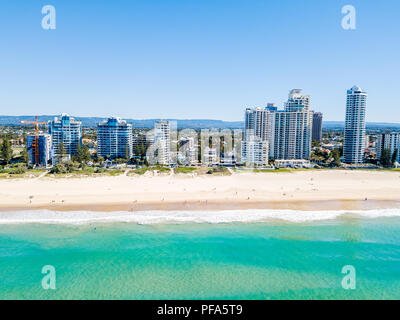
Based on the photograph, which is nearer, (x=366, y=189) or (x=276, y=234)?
(x=276, y=234)

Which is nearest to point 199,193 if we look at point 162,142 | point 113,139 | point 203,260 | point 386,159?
point 203,260

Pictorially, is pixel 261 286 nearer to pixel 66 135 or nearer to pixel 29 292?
pixel 29 292

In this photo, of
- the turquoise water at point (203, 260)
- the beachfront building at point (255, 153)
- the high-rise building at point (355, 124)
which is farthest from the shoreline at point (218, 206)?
the high-rise building at point (355, 124)

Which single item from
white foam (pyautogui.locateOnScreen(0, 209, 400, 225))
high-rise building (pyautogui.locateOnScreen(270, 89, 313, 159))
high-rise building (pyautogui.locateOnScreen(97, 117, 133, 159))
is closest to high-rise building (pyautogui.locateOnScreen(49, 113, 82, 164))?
high-rise building (pyautogui.locateOnScreen(97, 117, 133, 159))

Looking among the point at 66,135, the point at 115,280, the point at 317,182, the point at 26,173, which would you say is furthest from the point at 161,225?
the point at 66,135

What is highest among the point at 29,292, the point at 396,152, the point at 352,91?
the point at 352,91

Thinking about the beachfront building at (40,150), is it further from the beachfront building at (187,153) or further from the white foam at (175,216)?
the white foam at (175,216)

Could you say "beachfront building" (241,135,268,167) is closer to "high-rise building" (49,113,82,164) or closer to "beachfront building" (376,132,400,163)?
"beachfront building" (376,132,400,163)

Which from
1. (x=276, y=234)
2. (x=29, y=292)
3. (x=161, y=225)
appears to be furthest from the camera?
(x=161, y=225)
